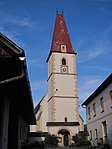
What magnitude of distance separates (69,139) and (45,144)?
217 inches

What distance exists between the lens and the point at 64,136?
35500 mm

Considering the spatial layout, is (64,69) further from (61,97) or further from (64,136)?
(64,136)

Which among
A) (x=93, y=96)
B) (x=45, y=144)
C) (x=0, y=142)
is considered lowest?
(x=45, y=144)

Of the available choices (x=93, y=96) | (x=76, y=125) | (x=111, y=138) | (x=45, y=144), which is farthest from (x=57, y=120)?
(x=111, y=138)

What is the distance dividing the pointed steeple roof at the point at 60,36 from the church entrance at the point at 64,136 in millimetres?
14145

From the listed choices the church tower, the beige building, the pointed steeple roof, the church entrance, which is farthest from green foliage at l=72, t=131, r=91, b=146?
the pointed steeple roof

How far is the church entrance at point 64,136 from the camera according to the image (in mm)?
34969

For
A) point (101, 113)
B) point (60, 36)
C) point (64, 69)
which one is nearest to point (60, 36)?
point (60, 36)

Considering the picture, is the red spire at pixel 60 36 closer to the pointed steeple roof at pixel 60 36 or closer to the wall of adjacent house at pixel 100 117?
the pointed steeple roof at pixel 60 36

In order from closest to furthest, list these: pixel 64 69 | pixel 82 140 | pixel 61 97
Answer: pixel 82 140
pixel 61 97
pixel 64 69

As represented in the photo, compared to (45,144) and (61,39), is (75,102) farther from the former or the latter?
(61,39)

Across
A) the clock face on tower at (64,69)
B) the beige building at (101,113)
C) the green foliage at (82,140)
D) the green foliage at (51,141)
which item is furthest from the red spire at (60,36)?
the beige building at (101,113)

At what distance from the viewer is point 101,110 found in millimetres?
20734

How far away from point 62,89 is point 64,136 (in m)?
7.50
